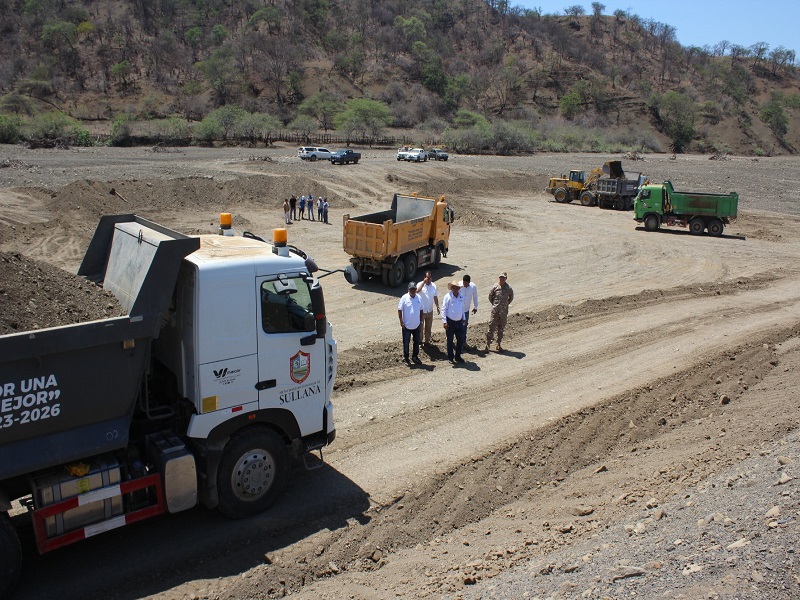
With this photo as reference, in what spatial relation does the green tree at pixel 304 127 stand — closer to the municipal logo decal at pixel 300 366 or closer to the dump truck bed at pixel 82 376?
the municipal logo decal at pixel 300 366

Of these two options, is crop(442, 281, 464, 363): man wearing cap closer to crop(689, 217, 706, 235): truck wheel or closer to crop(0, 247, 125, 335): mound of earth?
crop(0, 247, 125, 335): mound of earth

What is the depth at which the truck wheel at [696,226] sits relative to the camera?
1216 inches

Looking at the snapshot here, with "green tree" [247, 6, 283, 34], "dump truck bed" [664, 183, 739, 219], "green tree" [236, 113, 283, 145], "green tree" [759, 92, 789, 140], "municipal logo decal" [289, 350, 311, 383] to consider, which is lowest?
"municipal logo decal" [289, 350, 311, 383]

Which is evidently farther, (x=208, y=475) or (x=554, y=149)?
(x=554, y=149)

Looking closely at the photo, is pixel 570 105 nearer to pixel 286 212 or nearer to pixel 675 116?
pixel 675 116

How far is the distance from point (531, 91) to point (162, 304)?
120390 mm

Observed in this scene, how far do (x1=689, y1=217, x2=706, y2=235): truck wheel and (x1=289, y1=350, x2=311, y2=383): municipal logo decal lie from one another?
28.3 metres

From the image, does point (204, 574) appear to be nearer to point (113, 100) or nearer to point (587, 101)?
point (113, 100)

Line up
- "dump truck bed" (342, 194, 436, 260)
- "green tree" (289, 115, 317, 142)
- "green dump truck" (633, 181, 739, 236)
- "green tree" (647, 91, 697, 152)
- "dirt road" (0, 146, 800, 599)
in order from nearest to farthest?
"dirt road" (0, 146, 800, 599)
"dump truck bed" (342, 194, 436, 260)
"green dump truck" (633, 181, 739, 236)
"green tree" (289, 115, 317, 142)
"green tree" (647, 91, 697, 152)

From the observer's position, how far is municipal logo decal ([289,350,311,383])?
729 centimetres

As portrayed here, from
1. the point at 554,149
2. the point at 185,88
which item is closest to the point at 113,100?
the point at 185,88

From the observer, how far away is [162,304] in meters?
6.33

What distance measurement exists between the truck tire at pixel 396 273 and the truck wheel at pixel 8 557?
46.9ft

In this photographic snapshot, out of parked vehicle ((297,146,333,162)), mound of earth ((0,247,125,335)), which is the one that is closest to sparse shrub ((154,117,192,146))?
parked vehicle ((297,146,333,162))
